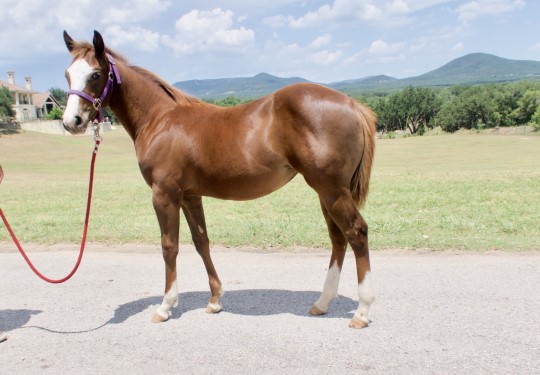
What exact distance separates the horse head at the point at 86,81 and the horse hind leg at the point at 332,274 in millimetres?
2415

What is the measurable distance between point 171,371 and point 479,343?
2.46 metres

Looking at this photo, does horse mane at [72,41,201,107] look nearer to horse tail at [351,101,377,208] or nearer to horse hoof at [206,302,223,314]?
horse tail at [351,101,377,208]

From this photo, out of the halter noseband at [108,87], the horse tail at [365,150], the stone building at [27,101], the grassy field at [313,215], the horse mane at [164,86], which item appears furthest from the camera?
the stone building at [27,101]

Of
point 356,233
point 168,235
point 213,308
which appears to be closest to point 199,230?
point 168,235

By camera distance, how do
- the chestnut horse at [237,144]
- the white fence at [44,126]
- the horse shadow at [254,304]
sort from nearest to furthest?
1. the chestnut horse at [237,144]
2. the horse shadow at [254,304]
3. the white fence at [44,126]

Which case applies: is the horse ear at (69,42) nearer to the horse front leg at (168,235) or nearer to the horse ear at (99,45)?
the horse ear at (99,45)

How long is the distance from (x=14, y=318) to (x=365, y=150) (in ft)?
12.8

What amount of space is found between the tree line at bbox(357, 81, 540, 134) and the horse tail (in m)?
76.5

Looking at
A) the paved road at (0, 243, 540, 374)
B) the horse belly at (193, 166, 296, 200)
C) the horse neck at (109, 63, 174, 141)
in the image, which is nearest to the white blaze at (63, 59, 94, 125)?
the horse neck at (109, 63, 174, 141)

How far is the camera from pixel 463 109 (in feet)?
292

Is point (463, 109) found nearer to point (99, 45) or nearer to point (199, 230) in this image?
point (199, 230)

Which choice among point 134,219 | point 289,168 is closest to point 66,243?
point 134,219

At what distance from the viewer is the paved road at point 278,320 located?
11.0ft

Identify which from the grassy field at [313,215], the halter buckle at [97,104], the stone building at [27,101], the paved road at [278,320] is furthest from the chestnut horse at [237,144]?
the stone building at [27,101]
